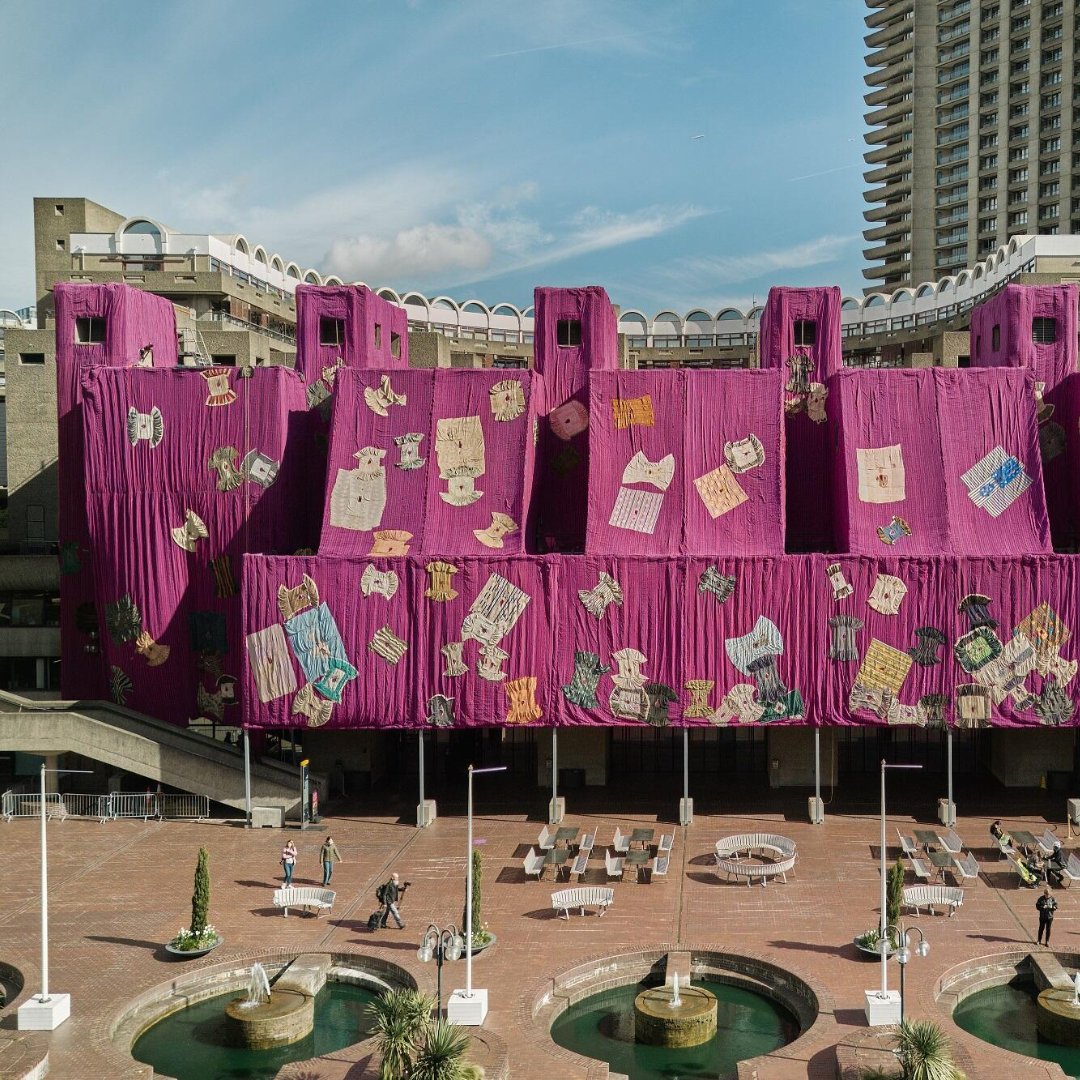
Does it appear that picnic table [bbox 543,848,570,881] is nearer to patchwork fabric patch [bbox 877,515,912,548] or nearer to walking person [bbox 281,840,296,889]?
walking person [bbox 281,840,296,889]

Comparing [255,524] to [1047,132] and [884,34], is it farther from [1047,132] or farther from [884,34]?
[884,34]

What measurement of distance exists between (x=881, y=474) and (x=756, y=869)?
15.5m

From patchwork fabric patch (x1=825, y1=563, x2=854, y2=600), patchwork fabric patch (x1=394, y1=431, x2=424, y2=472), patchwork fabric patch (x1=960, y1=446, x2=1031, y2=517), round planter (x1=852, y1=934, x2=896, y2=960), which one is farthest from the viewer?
patchwork fabric patch (x1=394, y1=431, x2=424, y2=472)

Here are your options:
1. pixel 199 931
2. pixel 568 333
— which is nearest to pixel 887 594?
pixel 568 333

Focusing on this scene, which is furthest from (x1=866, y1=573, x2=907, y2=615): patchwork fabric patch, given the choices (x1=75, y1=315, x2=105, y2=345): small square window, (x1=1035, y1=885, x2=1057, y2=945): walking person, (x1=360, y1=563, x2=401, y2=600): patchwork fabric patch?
(x1=75, y1=315, x2=105, y2=345): small square window

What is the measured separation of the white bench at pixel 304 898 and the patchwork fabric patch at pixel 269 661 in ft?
33.1

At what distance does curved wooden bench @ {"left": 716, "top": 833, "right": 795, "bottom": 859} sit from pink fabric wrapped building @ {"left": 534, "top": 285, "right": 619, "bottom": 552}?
15107mm

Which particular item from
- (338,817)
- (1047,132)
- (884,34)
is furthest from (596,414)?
(884,34)

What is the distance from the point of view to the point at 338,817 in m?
40.1

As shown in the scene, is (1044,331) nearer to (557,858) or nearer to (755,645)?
(755,645)

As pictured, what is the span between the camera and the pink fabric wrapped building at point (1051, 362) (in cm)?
4422

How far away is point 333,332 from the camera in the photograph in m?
48.2

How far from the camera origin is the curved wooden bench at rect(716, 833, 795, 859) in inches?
1332

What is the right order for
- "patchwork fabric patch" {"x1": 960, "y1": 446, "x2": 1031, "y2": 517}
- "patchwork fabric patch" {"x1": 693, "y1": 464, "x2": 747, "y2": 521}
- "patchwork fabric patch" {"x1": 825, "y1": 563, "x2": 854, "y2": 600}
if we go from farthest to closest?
"patchwork fabric patch" {"x1": 693, "y1": 464, "x2": 747, "y2": 521}, "patchwork fabric patch" {"x1": 960, "y1": 446, "x2": 1031, "y2": 517}, "patchwork fabric patch" {"x1": 825, "y1": 563, "x2": 854, "y2": 600}
